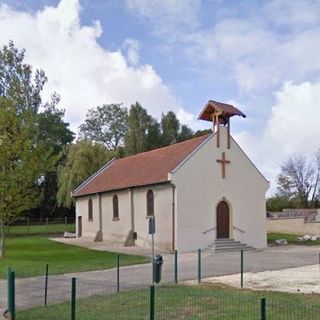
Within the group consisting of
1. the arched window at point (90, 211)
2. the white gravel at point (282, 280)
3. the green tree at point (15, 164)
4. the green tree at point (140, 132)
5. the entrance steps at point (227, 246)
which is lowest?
the entrance steps at point (227, 246)

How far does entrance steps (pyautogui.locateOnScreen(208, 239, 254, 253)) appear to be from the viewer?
3247 cm

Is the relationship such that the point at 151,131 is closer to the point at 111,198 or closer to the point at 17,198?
the point at 111,198

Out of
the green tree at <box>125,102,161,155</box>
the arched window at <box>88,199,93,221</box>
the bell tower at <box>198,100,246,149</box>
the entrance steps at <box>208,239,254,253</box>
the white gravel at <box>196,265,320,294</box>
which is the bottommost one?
the entrance steps at <box>208,239,254,253</box>

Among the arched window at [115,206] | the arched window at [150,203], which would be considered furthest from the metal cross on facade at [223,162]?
the arched window at [115,206]

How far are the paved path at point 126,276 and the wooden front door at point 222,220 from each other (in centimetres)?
545

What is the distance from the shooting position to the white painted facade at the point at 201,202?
3241cm

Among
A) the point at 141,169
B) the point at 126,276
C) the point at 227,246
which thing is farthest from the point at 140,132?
the point at 126,276

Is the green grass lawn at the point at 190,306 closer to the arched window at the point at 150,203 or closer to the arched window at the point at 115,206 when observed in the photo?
the arched window at the point at 150,203

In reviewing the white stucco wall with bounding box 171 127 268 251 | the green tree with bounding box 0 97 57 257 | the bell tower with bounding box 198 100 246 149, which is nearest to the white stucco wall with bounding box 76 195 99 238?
the white stucco wall with bounding box 171 127 268 251

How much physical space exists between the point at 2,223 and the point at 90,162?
25.9 metres

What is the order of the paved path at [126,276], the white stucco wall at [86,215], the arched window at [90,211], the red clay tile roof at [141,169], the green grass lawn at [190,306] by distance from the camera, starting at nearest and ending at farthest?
the green grass lawn at [190,306] → the paved path at [126,276] → the red clay tile roof at [141,169] → the white stucco wall at [86,215] → the arched window at [90,211]

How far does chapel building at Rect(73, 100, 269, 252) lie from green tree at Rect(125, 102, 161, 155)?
2402 centimetres

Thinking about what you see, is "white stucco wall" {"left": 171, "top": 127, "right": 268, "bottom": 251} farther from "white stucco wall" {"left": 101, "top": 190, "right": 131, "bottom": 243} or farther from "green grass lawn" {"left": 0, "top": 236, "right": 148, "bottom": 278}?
"white stucco wall" {"left": 101, "top": 190, "right": 131, "bottom": 243}

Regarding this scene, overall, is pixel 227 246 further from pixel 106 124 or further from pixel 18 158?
pixel 106 124
